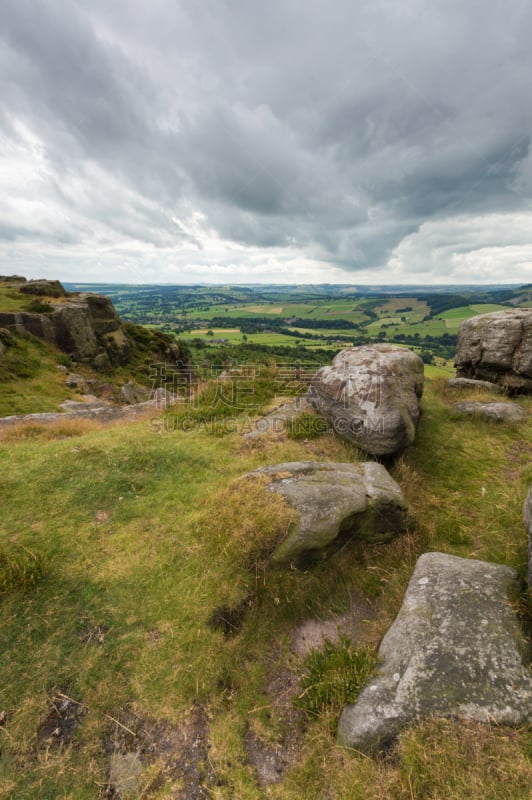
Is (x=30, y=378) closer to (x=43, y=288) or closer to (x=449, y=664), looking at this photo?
(x=43, y=288)

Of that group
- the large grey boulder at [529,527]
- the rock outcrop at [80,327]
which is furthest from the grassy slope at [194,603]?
the rock outcrop at [80,327]

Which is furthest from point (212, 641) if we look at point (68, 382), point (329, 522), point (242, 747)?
point (68, 382)

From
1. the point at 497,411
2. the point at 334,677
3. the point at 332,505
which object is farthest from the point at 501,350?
the point at 334,677

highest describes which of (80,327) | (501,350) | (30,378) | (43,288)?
(43,288)

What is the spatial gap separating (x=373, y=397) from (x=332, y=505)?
4583 millimetres

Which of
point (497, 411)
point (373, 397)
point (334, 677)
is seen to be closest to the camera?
point (334, 677)

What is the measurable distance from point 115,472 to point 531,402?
53.4 feet

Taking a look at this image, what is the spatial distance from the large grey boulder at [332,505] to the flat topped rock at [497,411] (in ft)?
23.6

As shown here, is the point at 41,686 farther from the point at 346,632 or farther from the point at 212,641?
the point at 346,632

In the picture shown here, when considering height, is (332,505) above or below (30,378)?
above

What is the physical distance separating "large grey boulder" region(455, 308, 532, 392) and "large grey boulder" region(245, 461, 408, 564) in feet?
36.8

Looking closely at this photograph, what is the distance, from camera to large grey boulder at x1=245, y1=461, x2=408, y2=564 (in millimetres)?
6441

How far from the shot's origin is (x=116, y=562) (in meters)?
6.43

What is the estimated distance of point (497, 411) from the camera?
12.8 meters
